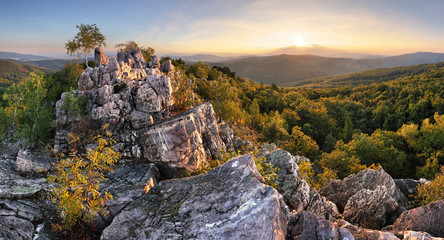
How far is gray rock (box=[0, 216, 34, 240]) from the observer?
9.99m

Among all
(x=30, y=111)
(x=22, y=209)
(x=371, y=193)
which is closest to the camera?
(x=22, y=209)

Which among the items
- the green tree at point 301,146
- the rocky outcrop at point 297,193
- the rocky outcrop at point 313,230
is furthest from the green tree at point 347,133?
the rocky outcrop at point 313,230

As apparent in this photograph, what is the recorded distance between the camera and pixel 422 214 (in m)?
13.5

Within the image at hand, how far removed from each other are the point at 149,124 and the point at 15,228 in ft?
37.1

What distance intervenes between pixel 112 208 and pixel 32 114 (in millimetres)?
17765

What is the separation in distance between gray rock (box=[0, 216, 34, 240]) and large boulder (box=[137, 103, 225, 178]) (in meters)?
8.66

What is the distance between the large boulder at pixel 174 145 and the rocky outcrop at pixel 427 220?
1518 centimetres

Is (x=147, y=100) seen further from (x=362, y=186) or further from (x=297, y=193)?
(x=362, y=186)

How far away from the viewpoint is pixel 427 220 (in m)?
13.1

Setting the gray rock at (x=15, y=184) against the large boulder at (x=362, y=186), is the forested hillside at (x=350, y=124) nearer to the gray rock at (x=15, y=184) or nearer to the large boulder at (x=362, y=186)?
the large boulder at (x=362, y=186)

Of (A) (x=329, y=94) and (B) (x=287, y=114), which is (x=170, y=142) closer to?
(B) (x=287, y=114)

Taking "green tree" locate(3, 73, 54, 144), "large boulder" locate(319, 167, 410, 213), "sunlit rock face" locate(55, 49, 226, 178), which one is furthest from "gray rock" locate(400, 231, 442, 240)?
"green tree" locate(3, 73, 54, 144)

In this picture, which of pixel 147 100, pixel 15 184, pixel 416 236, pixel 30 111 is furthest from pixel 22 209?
pixel 416 236

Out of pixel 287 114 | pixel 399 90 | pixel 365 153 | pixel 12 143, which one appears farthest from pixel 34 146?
pixel 399 90
